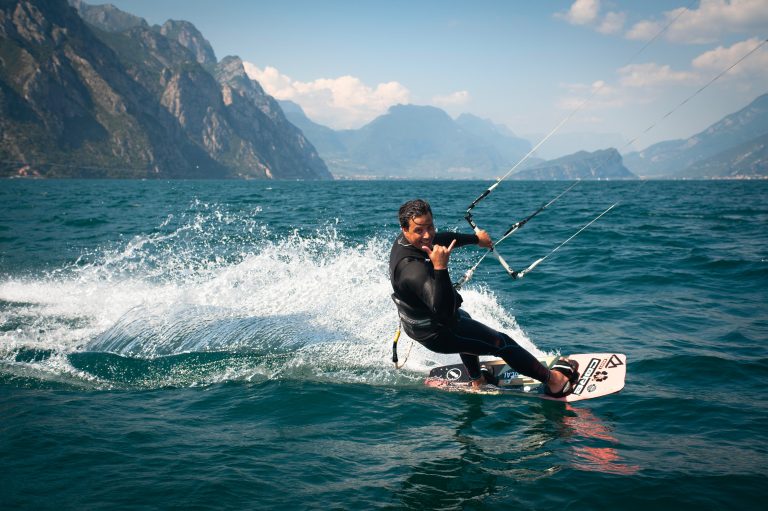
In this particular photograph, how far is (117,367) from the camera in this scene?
7.77 m

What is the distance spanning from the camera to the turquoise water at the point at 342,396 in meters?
→ 4.73

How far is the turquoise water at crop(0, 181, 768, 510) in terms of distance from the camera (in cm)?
473

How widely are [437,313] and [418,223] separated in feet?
3.49

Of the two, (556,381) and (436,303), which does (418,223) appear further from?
(556,381)

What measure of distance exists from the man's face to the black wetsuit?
13cm

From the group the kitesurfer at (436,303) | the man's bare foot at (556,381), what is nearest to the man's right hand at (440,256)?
the kitesurfer at (436,303)

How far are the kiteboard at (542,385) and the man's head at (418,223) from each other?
276 centimetres

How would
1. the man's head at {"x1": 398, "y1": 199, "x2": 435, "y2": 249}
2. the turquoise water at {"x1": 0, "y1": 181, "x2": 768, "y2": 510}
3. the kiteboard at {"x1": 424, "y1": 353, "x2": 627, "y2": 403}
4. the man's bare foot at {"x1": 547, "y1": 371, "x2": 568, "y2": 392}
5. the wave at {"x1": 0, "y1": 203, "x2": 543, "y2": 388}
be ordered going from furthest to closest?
the wave at {"x1": 0, "y1": 203, "x2": 543, "y2": 388}, the kiteboard at {"x1": 424, "y1": 353, "x2": 627, "y2": 403}, the man's bare foot at {"x1": 547, "y1": 371, "x2": 568, "y2": 392}, the man's head at {"x1": 398, "y1": 199, "x2": 435, "y2": 249}, the turquoise water at {"x1": 0, "y1": 181, "x2": 768, "y2": 510}

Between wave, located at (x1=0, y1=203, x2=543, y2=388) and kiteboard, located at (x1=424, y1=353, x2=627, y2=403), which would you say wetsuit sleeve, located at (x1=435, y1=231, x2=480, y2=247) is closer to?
kiteboard, located at (x1=424, y1=353, x2=627, y2=403)

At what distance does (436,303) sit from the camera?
5.49 m

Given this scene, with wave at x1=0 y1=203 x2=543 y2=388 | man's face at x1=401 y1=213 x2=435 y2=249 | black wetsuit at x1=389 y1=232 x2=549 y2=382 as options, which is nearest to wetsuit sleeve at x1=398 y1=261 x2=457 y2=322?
black wetsuit at x1=389 y1=232 x2=549 y2=382

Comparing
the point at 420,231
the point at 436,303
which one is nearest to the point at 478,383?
the point at 436,303

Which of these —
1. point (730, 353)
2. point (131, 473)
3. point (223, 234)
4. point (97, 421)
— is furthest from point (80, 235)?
point (730, 353)

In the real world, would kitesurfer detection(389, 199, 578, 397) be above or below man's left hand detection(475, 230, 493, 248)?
below
